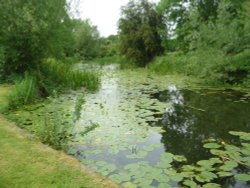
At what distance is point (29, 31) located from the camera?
9805 millimetres

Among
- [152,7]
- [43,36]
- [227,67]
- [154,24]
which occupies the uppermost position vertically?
[152,7]

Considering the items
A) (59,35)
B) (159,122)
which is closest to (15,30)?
(59,35)

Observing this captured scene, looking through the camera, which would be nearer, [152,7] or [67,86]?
[67,86]

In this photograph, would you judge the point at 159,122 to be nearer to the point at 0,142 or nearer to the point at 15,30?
the point at 0,142

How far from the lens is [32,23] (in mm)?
9438

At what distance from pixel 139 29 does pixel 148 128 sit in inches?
636

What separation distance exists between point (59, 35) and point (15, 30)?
6.20 feet

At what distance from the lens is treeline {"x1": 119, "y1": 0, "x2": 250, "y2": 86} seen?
1180cm

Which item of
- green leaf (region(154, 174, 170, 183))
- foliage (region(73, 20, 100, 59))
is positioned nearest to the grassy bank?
green leaf (region(154, 174, 170, 183))

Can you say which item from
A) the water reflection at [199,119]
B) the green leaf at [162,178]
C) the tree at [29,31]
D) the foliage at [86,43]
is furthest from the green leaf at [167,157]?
the foliage at [86,43]

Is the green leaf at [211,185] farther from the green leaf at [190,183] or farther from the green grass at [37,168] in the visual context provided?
the green grass at [37,168]

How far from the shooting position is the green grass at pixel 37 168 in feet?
11.5

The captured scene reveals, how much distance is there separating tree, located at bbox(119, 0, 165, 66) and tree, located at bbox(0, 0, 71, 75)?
10733 millimetres

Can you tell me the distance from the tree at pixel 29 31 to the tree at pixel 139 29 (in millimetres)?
10733
